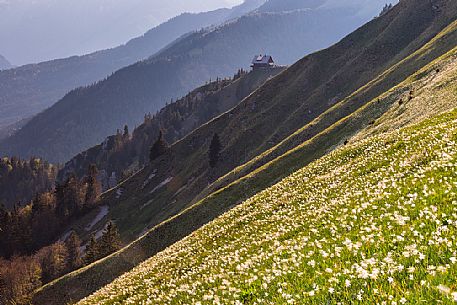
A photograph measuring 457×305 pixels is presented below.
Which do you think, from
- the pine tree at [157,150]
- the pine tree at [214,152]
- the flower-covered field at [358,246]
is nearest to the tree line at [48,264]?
the pine tree at [214,152]

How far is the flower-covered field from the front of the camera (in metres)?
8.73

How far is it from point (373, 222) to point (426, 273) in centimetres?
549

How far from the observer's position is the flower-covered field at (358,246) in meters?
8.73

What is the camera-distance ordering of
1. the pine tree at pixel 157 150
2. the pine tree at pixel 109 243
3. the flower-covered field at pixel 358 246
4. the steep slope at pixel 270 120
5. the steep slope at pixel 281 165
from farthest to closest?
the pine tree at pixel 157 150 < the steep slope at pixel 270 120 < the pine tree at pixel 109 243 < the steep slope at pixel 281 165 < the flower-covered field at pixel 358 246

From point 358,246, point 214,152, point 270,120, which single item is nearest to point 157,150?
point 214,152

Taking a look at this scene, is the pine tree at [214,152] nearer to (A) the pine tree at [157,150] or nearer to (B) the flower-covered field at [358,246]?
(A) the pine tree at [157,150]

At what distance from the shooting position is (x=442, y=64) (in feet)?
204

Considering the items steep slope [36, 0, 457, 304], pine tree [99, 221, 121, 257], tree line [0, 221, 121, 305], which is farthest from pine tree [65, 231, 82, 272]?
steep slope [36, 0, 457, 304]

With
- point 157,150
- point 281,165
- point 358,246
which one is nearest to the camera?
point 358,246

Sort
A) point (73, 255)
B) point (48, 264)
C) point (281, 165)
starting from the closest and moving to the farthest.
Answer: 1. point (281, 165)
2. point (48, 264)
3. point (73, 255)

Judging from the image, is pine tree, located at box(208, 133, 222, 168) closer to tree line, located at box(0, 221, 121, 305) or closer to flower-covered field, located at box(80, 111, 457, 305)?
tree line, located at box(0, 221, 121, 305)

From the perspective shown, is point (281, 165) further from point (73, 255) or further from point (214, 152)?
point (73, 255)

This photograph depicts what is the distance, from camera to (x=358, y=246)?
11.4 meters

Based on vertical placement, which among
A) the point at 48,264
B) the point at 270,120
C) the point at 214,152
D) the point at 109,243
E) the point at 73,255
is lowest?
the point at 73,255
